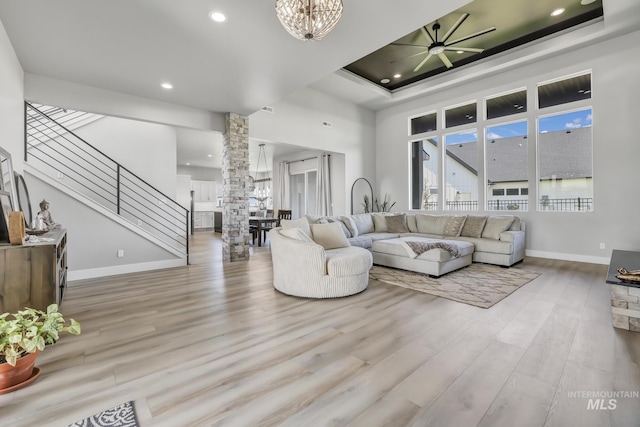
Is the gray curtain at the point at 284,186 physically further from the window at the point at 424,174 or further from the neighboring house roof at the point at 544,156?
the neighboring house roof at the point at 544,156

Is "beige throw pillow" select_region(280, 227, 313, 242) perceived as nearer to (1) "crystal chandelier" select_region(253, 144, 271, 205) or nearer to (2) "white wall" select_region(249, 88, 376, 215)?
(2) "white wall" select_region(249, 88, 376, 215)

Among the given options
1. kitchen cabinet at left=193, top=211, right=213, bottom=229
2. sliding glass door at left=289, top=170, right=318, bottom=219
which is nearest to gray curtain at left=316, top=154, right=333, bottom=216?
sliding glass door at left=289, top=170, right=318, bottom=219

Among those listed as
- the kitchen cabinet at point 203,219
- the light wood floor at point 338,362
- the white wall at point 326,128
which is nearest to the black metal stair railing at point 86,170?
the white wall at point 326,128

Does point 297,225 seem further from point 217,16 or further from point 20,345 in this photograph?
point 20,345

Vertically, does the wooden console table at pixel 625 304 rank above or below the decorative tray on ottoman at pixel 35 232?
below

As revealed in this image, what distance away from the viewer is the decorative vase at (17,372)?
165 cm

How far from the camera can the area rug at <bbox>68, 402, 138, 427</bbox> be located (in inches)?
55.4

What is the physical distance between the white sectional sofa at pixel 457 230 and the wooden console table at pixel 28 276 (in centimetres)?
334

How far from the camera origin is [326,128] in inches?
295

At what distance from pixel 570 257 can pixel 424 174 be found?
359 centimetres

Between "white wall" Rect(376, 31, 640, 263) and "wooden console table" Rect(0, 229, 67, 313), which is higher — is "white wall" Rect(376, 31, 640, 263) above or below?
above

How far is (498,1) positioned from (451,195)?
4.03 metres

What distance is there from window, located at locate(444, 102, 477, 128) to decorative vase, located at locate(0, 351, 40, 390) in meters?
8.10

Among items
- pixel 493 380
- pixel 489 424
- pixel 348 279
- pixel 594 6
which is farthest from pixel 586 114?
pixel 489 424
